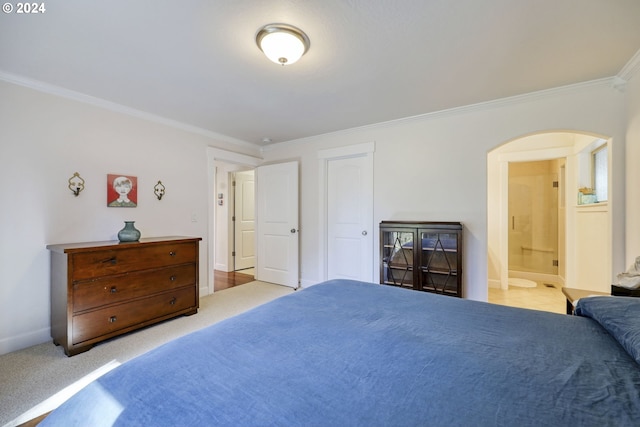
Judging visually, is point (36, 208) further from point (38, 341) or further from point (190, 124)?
point (190, 124)

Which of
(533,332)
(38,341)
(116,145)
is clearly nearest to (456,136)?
(533,332)

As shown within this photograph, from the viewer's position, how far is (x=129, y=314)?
103 inches

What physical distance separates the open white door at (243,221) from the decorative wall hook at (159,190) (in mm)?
2182

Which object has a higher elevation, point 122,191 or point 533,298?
point 122,191

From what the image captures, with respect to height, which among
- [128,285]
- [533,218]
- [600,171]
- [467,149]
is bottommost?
[128,285]

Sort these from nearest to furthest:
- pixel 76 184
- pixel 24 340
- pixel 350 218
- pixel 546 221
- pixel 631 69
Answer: pixel 631 69, pixel 24 340, pixel 76 184, pixel 350 218, pixel 546 221

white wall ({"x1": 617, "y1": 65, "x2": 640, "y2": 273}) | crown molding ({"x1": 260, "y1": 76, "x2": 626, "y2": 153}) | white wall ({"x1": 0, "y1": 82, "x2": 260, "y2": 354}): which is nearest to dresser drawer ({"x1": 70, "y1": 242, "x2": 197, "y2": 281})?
white wall ({"x1": 0, "y1": 82, "x2": 260, "y2": 354})

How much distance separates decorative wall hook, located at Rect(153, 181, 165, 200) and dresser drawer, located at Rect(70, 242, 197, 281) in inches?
33.1

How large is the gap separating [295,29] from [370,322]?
1.85 m

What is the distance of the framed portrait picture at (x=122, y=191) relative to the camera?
299 centimetres

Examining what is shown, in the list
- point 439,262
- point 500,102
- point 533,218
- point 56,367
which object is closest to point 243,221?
point 56,367

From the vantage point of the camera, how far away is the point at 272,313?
1.37 metres

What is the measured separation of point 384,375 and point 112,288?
8.80 feet

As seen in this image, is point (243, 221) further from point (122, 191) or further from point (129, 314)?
point (129, 314)
